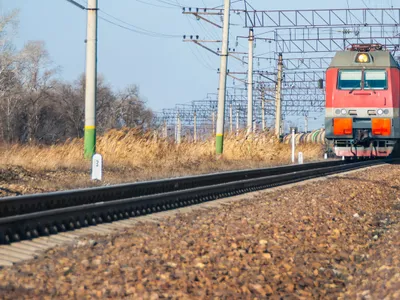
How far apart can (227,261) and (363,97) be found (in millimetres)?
20508

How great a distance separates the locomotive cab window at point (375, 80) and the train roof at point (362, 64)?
25 cm

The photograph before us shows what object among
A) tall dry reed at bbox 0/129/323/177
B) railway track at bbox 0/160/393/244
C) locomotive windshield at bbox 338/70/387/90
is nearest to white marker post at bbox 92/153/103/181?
railway track at bbox 0/160/393/244

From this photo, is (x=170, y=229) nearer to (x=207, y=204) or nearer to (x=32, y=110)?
(x=207, y=204)

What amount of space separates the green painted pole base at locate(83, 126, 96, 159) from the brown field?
281mm

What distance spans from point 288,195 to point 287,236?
593cm

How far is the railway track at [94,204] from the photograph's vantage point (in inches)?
304

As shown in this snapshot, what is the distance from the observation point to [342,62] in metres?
26.7

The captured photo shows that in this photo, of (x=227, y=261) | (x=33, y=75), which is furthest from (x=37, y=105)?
(x=227, y=261)

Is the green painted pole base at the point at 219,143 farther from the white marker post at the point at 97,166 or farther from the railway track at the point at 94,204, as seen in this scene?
the white marker post at the point at 97,166

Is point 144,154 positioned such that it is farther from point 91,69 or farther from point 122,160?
point 91,69

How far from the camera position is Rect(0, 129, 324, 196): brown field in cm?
1465

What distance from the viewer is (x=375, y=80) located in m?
26.2

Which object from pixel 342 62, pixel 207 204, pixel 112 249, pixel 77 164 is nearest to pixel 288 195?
pixel 207 204

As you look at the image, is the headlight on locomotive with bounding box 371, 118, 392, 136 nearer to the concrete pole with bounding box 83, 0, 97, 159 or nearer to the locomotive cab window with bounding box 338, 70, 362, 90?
the locomotive cab window with bounding box 338, 70, 362, 90
